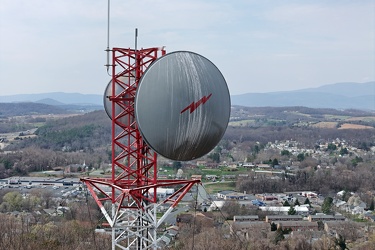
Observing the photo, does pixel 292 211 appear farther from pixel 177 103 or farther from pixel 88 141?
pixel 88 141

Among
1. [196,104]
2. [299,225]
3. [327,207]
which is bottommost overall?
[327,207]

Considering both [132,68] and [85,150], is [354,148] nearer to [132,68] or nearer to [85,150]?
[85,150]

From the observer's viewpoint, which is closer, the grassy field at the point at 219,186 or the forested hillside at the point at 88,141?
the grassy field at the point at 219,186

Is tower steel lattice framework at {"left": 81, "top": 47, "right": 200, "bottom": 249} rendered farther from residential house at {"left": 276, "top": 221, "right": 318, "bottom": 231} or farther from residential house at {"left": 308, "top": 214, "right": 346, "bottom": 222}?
residential house at {"left": 308, "top": 214, "right": 346, "bottom": 222}

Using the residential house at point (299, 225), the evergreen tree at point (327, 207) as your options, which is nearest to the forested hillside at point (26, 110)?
the evergreen tree at point (327, 207)

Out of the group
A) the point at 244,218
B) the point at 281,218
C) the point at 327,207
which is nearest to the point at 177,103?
the point at 244,218

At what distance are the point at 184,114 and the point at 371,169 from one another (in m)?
43.7

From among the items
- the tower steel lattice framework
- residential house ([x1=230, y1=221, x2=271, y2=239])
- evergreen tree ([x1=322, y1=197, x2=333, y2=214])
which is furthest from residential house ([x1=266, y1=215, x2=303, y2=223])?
the tower steel lattice framework

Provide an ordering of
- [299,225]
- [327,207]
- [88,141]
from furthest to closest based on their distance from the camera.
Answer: [88,141]
[327,207]
[299,225]

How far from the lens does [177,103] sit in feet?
25.9

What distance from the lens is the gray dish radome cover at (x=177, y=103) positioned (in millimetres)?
7883

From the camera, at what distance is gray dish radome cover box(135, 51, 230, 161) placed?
7883 mm

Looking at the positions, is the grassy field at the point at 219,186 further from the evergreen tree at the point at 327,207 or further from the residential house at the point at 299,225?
the residential house at the point at 299,225

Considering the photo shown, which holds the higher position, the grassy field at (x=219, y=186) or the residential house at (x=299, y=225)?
the residential house at (x=299, y=225)
